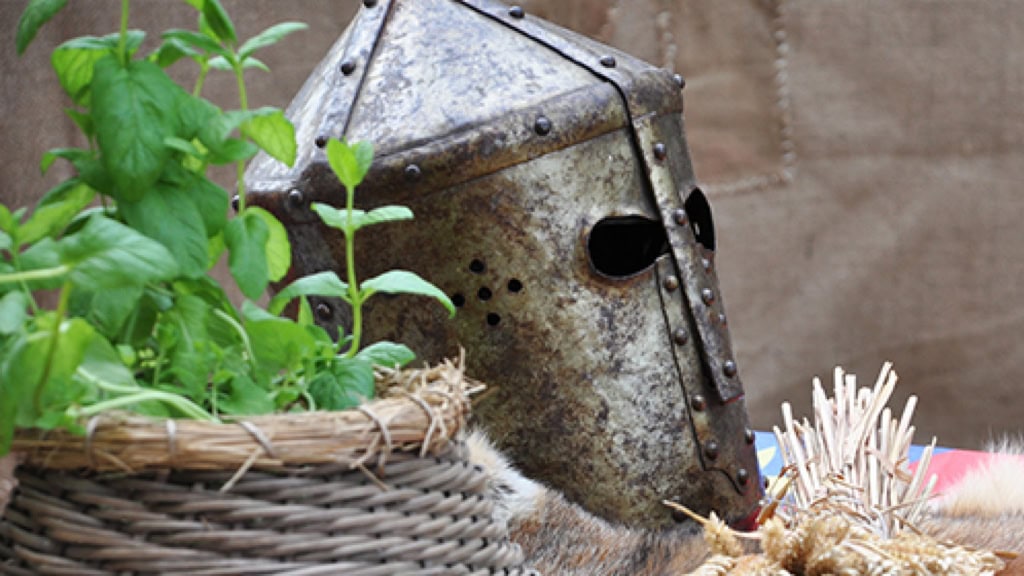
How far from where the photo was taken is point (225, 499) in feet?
1.89

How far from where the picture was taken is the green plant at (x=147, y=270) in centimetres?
55

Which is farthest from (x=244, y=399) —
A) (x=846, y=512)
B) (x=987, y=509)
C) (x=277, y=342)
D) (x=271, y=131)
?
(x=987, y=509)

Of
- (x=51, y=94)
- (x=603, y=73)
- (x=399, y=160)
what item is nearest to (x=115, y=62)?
(x=399, y=160)

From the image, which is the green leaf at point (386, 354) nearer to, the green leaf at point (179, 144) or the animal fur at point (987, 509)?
the green leaf at point (179, 144)

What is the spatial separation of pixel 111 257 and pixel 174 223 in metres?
0.07

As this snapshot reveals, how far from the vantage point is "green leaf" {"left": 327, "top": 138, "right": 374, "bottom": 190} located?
0.72m

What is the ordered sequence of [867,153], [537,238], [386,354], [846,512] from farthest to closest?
1. [867,153]
2. [537,238]
3. [846,512]
4. [386,354]

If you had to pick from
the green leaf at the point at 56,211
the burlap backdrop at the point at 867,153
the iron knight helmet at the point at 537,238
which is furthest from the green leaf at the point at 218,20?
the burlap backdrop at the point at 867,153

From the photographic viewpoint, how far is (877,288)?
2.38 m

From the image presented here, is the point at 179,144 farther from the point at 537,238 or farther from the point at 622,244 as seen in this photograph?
the point at 622,244

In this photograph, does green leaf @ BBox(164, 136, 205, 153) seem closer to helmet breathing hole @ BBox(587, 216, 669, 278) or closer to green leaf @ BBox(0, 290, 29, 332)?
green leaf @ BBox(0, 290, 29, 332)

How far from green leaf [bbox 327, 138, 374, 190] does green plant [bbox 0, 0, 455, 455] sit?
5 cm

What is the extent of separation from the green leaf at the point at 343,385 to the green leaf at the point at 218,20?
190 mm

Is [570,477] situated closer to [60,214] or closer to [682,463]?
[682,463]
